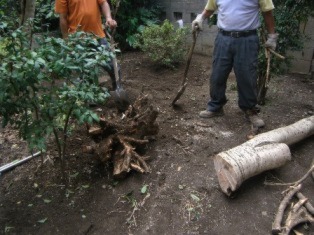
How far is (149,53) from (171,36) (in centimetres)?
51

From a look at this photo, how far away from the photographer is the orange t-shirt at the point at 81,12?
4.11m

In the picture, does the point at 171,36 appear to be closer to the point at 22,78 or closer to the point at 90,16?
the point at 90,16

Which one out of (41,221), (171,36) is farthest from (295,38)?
(41,221)

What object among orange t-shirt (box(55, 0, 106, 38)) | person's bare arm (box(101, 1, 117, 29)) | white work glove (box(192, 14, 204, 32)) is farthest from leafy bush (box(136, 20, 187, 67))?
white work glove (box(192, 14, 204, 32))

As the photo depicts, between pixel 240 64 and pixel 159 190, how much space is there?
5.55 ft

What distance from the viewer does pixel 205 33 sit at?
660 centimetres

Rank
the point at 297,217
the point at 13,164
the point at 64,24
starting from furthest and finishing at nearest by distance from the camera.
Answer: the point at 64,24
the point at 13,164
the point at 297,217

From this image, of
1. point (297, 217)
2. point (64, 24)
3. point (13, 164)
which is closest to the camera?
point (297, 217)

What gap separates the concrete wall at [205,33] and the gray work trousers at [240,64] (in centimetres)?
204

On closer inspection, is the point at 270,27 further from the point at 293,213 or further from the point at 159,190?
the point at 159,190

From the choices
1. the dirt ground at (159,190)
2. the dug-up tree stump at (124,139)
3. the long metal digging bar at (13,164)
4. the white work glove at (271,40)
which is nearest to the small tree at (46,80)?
the dug-up tree stump at (124,139)

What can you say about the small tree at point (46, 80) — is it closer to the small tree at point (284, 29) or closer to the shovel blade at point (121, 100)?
the shovel blade at point (121, 100)

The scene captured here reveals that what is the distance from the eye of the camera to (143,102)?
379 cm

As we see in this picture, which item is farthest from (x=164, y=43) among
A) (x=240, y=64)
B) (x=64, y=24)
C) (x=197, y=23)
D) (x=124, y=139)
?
(x=124, y=139)
